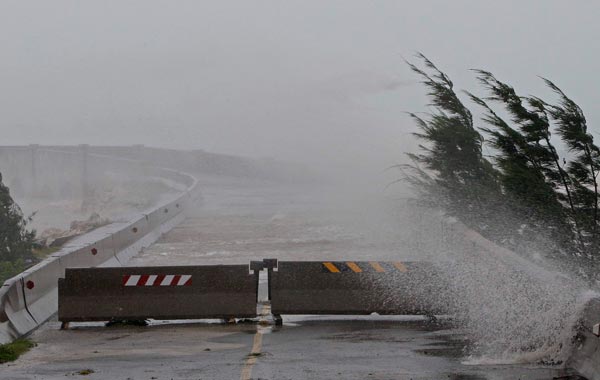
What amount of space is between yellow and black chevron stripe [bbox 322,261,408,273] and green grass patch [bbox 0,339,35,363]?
14.9ft

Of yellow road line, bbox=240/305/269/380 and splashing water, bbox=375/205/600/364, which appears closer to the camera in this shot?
yellow road line, bbox=240/305/269/380

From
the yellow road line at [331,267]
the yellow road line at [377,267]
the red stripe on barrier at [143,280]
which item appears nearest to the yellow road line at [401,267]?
the yellow road line at [377,267]

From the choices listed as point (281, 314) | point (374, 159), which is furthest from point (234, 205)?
point (281, 314)

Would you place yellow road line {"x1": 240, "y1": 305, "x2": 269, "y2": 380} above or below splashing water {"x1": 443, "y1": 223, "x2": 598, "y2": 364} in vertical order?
below

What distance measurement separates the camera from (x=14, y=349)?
1486cm

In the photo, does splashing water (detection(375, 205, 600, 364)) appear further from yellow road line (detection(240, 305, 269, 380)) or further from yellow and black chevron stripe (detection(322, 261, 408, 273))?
yellow road line (detection(240, 305, 269, 380))

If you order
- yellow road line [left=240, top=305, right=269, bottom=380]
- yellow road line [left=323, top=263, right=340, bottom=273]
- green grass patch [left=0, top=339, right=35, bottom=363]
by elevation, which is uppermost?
yellow road line [left=323, top=263, right=340, bottom=273]

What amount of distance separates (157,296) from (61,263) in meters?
2.79

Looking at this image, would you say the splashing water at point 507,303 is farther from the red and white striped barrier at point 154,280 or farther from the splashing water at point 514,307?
the red and white striped barrier at point 154,280

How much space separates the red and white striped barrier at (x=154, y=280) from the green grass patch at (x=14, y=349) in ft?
7.06

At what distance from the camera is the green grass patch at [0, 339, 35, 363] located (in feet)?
47.0

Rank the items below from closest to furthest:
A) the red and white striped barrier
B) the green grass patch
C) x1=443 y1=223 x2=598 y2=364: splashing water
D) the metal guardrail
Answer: x1=443 y1=223 x2=598 y2=364: splashing water → the green grass patch → the metal guardrail → the red and white striped barrier

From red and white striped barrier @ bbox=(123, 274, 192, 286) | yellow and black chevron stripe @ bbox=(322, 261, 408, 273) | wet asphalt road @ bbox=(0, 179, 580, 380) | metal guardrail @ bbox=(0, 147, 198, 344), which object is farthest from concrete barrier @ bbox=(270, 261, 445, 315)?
metal guardrail @ bbox=(0, 147, 198, 344)

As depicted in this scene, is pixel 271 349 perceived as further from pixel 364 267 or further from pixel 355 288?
pixel 364 267
